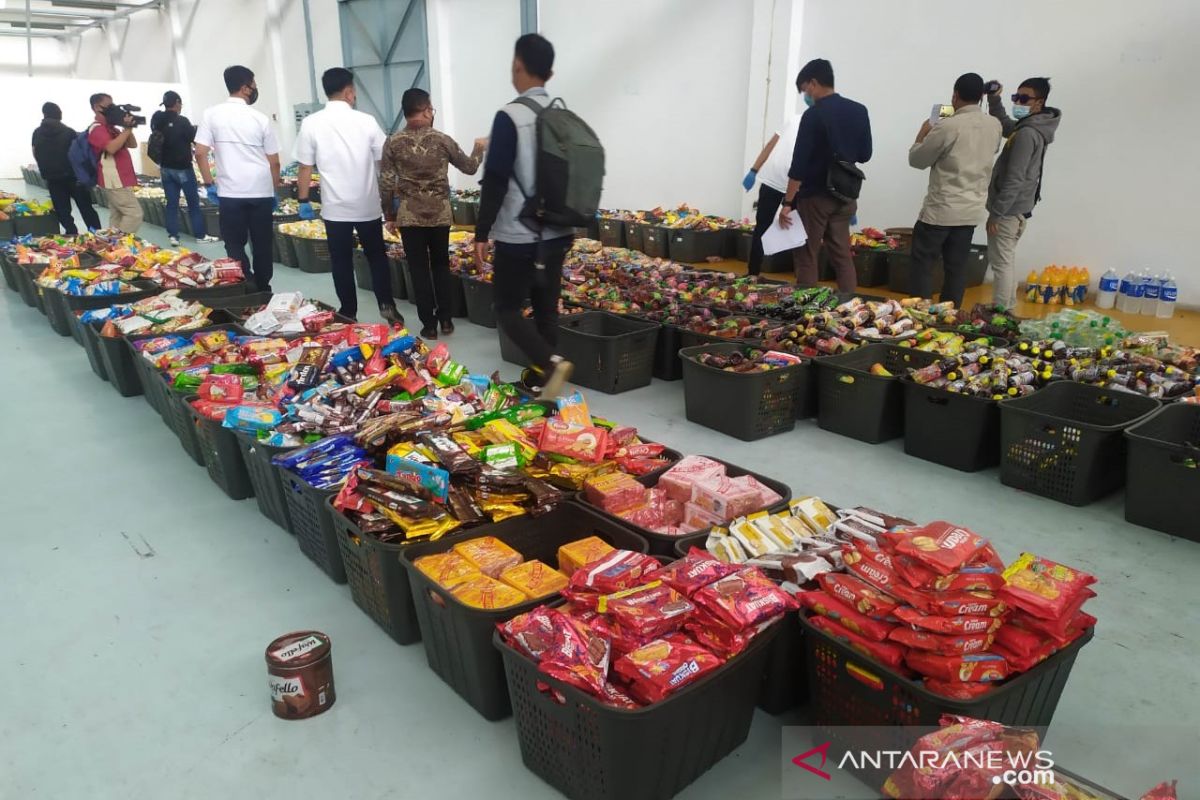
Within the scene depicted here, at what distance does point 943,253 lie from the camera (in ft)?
17.9

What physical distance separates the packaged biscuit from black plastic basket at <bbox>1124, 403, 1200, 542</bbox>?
2199 mm

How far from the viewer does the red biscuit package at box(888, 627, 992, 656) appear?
5.25 feet

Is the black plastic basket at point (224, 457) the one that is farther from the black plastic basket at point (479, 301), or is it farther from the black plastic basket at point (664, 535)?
the black plastic basket at point (479, 301)

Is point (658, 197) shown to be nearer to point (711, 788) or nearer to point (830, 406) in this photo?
point (830, 406)

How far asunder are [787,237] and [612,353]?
5.76 feet

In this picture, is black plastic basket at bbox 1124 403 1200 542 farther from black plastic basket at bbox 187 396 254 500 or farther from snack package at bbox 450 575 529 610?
black plastic basket at bbox 187 396 254 500

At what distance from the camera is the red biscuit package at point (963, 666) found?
5.20 feet

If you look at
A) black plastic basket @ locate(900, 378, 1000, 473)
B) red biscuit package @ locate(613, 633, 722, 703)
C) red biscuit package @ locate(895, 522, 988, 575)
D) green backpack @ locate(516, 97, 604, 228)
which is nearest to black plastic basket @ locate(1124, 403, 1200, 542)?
black plastic basket @ locate(900, 378, 1000, 473)

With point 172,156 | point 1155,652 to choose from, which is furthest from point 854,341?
point 172,156

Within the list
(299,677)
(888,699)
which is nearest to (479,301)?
(299,677)

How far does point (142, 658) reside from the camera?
2.23 meters

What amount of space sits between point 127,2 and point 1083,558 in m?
24.0

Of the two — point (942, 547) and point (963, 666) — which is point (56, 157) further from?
point (963, 666)

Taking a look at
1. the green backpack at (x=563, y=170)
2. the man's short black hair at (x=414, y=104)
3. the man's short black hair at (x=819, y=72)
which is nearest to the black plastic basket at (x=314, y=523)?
the green backpack at (x=563, y=170)
